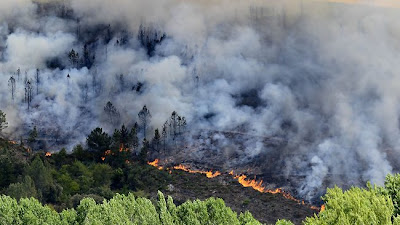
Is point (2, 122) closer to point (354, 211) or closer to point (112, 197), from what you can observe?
point (112, 197)

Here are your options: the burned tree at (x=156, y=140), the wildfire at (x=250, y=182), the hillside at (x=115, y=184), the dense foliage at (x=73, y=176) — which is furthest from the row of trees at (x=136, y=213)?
the burned tree at (x=156, y=140)

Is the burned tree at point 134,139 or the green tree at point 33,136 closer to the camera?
the burned tree at point 134,139

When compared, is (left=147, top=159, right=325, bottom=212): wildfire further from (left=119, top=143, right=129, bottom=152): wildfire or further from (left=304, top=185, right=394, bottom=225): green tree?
(left=304, top=185, right=394, bottom=225): green tree

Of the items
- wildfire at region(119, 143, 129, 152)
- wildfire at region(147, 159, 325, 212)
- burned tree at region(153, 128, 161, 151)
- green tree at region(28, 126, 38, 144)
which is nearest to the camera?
wildfire at region(147, 159, 325, 212)

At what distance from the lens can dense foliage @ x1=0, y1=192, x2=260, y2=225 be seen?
147 ft

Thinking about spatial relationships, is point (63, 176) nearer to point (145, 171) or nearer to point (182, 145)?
point (145, 171)

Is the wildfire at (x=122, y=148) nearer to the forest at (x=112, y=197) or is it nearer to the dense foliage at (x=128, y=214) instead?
the forest at (x=112, y=197)

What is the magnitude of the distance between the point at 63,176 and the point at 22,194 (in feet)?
70.0

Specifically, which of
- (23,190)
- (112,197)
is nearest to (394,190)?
(112,197)

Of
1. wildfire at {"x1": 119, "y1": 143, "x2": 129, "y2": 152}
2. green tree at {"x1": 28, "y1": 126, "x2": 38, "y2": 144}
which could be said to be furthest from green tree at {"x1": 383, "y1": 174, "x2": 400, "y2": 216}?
green tree at {"x1": 28, "y1": 126, "x2": 38, "y2": 144}

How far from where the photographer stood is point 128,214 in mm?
46031

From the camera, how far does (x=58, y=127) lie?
154250mm

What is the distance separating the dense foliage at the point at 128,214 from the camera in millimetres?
44656

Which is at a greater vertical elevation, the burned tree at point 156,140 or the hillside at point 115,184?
the hillside at point 115,184
